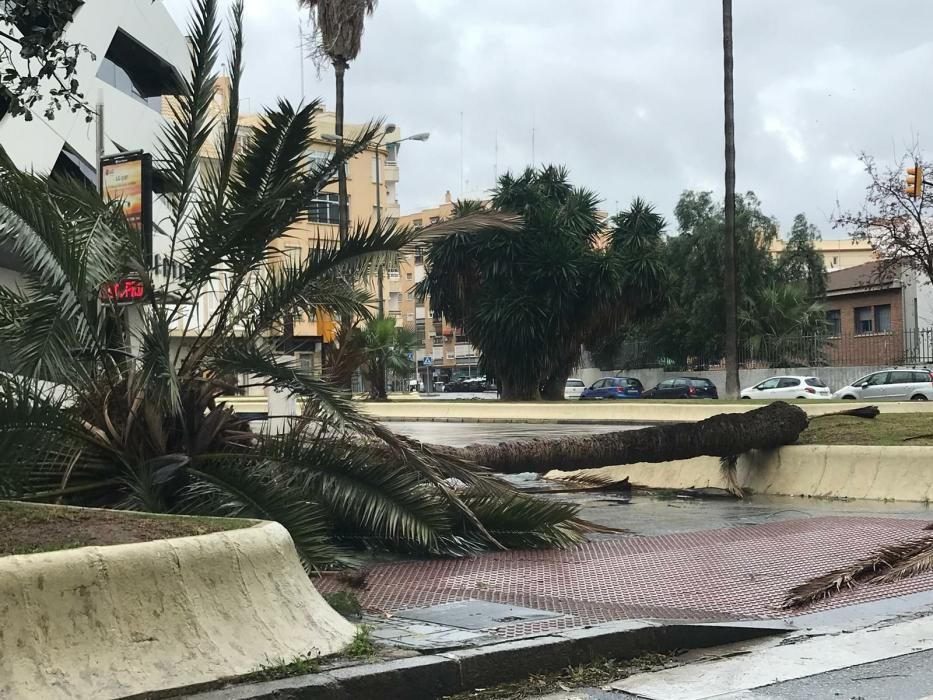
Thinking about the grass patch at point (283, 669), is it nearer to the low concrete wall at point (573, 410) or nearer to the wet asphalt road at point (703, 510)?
the wet asphalt road at point (703, 510)

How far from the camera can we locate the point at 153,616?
480 centimetres

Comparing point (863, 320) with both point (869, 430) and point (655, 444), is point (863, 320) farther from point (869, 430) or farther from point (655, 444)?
point (655, 444)

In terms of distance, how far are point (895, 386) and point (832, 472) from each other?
28.5m

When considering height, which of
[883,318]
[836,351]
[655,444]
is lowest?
[655,444]

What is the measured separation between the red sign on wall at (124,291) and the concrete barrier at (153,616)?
3368 millimetres

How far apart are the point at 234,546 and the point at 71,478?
126 inches

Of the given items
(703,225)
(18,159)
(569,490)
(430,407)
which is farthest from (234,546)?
(703,225)

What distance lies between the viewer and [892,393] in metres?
39.5

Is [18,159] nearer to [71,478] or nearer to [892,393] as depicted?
[71,478]

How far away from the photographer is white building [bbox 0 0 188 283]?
2820 cm

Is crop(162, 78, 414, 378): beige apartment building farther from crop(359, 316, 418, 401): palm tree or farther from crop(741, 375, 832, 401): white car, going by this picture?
crop(741, 375, 832, 401): white car

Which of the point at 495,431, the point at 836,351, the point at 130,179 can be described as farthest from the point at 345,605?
the point at 836,351

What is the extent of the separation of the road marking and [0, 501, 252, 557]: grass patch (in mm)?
2215

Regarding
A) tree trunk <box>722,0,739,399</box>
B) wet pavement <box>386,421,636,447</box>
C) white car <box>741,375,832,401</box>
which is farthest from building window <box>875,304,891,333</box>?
wet pavement <box>386,421,636,447</box>
